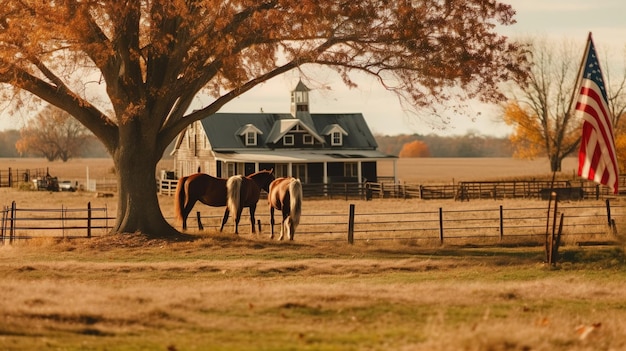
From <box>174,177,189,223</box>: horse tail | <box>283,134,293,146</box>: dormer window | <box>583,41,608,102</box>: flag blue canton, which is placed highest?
<box>283,134,293,146</box>: dormer window

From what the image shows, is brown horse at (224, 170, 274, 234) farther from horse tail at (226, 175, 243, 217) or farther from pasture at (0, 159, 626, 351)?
pasture at (0, 159, 626, 351)

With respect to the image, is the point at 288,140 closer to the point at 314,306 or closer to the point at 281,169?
the point at 281,169

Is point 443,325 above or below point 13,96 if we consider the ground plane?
below

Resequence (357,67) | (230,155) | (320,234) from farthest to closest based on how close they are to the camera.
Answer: (230,155) → (320,234) → (357,67)

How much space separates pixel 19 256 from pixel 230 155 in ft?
132

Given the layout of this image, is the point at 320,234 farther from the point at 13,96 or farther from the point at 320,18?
the point at 13,96

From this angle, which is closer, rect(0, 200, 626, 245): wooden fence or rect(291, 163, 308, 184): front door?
rect(0, 200, 626, 245): wooden fence

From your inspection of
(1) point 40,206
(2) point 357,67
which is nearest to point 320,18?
(2) point 357,67

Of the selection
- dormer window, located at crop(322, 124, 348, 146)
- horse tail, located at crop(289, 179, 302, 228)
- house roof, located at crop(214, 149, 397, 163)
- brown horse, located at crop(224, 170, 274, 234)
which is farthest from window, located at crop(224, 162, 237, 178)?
horse tail, located at crop(289, 179, 302, 228)

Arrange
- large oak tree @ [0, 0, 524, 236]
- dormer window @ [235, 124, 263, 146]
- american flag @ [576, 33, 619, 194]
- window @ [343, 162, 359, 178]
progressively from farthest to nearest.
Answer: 1. dormer window @ [235, 124, 263, 146]
2. window @ [343, 162, 359, 178]
3. large oak tree @ [0, 0, 524, 236]
4. american flag @ [576, 33, 619, 194]

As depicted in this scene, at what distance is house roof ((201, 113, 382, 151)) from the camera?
6794 centimetres

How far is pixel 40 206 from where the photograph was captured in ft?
172

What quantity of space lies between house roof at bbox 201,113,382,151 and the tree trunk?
3751cm

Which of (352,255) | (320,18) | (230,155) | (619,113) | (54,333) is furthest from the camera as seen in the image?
(619,113)
